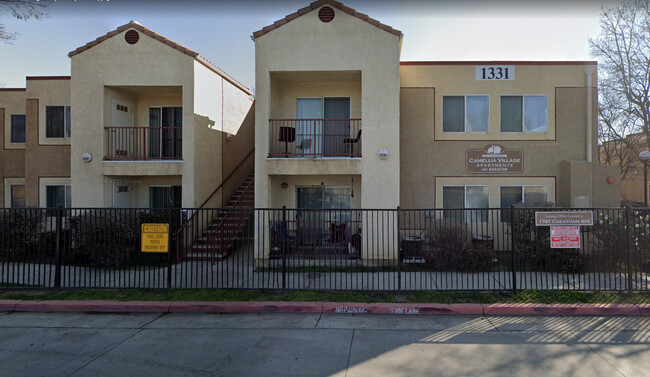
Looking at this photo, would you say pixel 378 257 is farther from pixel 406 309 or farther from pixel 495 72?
pixel 495 72

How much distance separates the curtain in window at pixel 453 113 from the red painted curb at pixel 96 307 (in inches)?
383

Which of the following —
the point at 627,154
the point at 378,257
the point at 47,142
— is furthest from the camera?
the point at 627,154

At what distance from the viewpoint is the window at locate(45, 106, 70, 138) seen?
43.8ft

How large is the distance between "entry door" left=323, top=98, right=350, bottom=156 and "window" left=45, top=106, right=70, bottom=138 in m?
9.31

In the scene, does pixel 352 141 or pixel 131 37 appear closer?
pixel 352 141

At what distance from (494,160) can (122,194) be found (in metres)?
12.5

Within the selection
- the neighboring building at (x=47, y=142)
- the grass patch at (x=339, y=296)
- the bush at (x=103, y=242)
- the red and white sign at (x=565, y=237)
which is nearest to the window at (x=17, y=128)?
the neighboring building at (x=47, y=142)

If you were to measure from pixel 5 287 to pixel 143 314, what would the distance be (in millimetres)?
3780

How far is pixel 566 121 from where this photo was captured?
12.1m

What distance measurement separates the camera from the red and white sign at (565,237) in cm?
783

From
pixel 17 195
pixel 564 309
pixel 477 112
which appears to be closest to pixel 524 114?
pixel 477 112

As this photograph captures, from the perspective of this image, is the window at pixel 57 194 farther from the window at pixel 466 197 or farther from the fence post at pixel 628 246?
the fence post at pixel 628 246

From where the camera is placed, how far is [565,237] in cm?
786

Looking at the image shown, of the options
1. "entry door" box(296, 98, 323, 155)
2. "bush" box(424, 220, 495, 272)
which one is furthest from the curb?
"entry door" box(296, 98, 323, 155)
